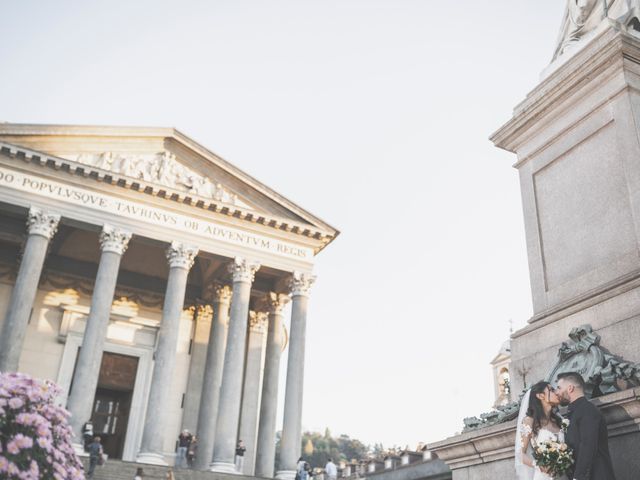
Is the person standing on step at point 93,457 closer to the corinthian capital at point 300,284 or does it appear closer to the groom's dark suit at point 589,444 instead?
the corinthian capital at point 300,284

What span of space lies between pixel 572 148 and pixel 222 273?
71.1ft

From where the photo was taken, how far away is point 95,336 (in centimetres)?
2120

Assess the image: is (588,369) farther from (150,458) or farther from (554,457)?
(150,458)

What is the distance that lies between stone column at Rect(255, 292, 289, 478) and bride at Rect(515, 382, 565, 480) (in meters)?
21.1

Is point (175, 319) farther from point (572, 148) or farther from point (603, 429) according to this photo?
point (603, 429)

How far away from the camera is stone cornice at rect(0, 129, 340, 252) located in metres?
22.3

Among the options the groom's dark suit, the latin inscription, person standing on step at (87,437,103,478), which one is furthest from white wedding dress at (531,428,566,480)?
the latin inscription

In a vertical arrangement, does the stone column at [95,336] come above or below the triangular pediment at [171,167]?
below

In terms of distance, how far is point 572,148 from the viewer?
6.84 m

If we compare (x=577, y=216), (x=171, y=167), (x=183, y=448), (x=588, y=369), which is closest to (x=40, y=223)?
(x=171, y=167)

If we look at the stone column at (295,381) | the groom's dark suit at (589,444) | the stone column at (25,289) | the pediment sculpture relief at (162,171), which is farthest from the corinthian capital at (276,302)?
the groom's dark suit at (589,444)

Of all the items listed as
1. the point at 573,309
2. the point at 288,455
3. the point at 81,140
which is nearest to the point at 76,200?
the point at 81,140

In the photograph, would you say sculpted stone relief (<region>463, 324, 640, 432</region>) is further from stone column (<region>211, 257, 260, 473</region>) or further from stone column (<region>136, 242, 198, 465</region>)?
stone column (<region>211, 257, 260, 473</region>)

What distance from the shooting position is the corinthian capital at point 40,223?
21859 mm
